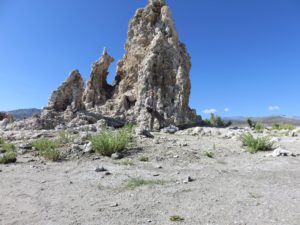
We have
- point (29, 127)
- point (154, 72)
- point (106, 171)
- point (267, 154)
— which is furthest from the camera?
point (154, 72)

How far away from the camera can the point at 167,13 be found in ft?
92.3

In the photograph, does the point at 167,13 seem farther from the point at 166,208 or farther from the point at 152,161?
the point at 166,208

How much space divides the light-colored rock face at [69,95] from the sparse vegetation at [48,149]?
13.8 meters

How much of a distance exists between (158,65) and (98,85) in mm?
7896

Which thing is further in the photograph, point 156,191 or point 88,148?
point 88,148

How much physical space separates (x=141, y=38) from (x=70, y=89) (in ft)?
31.5

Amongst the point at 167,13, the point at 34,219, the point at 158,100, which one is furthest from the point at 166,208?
the point at 167,13

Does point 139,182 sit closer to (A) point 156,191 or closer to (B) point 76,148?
(A) point 156,191

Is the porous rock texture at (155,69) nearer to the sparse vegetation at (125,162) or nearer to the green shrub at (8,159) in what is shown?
the sparse vegetation at (125,162)

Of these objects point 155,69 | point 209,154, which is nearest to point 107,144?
point 209,154

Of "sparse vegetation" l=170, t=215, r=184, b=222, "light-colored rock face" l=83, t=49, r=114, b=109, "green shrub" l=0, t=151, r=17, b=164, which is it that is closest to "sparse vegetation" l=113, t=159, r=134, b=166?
"green shrub" l=0, t=151, r=17, b=164

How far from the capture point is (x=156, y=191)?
5426 millimetres

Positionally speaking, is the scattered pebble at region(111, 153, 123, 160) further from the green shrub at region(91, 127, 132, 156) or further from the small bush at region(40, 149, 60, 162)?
the small bush at region(40, 149, 60, 162)

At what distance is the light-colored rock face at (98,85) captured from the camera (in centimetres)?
3034
